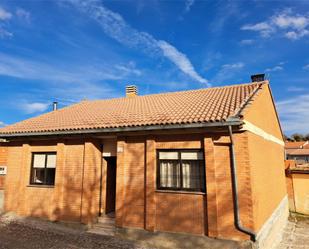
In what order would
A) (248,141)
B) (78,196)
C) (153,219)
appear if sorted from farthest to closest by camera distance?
(78,196) < (153,219) < (248,141)

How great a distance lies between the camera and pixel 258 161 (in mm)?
9352

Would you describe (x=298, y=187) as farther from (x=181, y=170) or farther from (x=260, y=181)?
(x=181, y=170)

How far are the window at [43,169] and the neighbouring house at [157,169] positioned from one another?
5 centimetres

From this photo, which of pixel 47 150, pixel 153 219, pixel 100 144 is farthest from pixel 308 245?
pixel 47 150

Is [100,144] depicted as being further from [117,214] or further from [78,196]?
[117,214]

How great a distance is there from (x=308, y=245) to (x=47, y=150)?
39.4 feet

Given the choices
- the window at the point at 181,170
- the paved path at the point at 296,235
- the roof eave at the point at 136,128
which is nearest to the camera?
the roof eave at the point at 136,128

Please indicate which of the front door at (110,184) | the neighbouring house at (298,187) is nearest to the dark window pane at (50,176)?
the front door at (110,184)

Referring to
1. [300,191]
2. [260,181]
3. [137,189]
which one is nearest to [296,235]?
[300,191]

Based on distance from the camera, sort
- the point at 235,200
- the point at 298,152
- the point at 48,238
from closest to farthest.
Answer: the point at 235,200 → the point at 48,238 → the point at 298,152

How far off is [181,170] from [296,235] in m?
7.81

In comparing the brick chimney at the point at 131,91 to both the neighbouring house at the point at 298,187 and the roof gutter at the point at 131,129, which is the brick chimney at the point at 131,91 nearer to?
the roof gutter at the point at 131,129

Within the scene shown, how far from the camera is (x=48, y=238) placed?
9.16m

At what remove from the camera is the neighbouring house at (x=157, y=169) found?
8086mm
